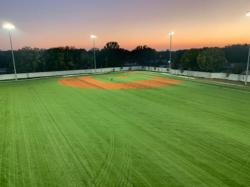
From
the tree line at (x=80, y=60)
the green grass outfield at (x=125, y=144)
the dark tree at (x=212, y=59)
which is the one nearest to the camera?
the green grass outfield at (x=125, y=144)

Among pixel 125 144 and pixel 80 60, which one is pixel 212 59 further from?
pixel 125 144

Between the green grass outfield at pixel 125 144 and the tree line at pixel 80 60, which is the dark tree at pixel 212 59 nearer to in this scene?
the tree line at pixel 80 60

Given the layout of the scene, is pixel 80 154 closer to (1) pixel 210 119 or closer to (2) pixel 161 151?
(2) pixel 161 151

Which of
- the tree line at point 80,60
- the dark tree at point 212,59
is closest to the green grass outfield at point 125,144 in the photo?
the dark tree at point 212,59

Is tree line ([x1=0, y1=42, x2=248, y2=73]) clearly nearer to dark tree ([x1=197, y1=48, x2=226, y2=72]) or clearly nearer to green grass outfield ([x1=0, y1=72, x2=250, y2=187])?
dark tree ([x1=197, y1=48, x2=226, y2=72])

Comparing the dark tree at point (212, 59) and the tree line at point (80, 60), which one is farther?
the tree line at point (80, 60)

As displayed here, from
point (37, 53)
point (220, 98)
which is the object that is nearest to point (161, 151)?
point (220, 98)

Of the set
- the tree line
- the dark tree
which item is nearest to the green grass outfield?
the dark tree

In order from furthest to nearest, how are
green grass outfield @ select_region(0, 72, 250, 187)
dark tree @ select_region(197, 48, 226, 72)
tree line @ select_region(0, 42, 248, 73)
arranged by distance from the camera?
tree line @ select_region(0, 42, 248, 73)
dark tree @ select_region(197, 48, 226, 72)
green grass outfield @ select_region(0, 72, 250, 187)
